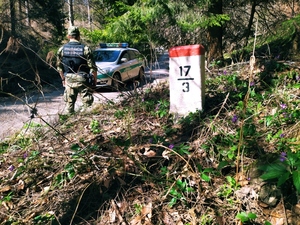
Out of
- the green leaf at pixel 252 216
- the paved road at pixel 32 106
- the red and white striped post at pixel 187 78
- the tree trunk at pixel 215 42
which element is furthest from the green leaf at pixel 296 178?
the tree trunk at pixel 215 42

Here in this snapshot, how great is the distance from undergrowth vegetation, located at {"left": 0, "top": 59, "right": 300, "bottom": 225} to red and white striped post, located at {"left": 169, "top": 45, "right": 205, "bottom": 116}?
21 cm

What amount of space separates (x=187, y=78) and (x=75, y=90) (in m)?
2.49

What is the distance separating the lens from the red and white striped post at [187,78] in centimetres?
402

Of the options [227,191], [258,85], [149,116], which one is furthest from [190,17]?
[227,191]

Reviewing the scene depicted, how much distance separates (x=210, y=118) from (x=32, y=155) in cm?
235

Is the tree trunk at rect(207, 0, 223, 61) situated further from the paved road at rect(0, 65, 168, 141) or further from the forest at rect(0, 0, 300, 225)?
the forest at rect(0, 0, 300, 225)

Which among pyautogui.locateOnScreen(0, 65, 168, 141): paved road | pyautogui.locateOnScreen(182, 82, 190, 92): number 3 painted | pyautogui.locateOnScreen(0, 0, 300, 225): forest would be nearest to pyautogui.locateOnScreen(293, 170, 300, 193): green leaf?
pyautogui.locateOnScreen(0, 0, 300, 225): forest

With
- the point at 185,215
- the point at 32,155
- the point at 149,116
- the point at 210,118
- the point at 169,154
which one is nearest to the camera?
the point at 185,215

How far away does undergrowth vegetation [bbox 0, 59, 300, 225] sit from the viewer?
Result: 8.10 feet

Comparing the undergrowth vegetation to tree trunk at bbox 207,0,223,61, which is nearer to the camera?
the undergrowth vegetation

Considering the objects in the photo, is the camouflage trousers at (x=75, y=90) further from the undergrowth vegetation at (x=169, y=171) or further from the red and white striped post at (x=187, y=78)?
the red and white striped post at (x=187, y=78)

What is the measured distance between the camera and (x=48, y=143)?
13.4ft

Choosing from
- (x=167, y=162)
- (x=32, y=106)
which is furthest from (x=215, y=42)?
(x=167, y=162)

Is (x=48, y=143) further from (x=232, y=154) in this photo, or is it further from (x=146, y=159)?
(x=232, y=154)
